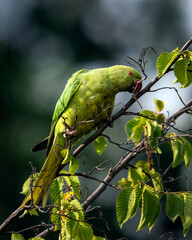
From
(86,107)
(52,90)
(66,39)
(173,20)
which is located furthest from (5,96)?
(173,20)

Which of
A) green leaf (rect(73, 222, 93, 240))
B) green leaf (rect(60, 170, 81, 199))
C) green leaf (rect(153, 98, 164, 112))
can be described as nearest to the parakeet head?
green leaf (rect(153, 98, 164, 112))

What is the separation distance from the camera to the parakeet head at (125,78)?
3.46m

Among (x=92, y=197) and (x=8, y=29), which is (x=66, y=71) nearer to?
(x=8, y=29)

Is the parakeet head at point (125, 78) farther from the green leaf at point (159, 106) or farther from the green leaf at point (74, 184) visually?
the green leaf at point (74, 184)

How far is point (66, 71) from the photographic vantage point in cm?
1088

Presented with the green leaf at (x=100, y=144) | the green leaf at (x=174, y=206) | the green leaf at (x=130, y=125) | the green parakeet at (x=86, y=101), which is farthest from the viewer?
the green parakeet at (x=86, y=101)

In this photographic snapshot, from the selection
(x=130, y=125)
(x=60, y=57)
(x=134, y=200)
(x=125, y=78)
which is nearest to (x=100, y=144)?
(x=130, y=125)

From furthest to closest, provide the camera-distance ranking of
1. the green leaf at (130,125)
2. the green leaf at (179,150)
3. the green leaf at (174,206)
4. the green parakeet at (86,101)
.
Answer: the green parakeet at (86,101) < the green leaf at (130,125) < the green leaf at (179,150) < the green leaf at (174,206)

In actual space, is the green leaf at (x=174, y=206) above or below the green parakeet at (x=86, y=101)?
below

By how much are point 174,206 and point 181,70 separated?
846mm

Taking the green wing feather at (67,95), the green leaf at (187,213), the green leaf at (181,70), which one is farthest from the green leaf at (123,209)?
the green wing feather at (67,95)

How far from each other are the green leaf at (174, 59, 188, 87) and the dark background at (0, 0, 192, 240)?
1.99m

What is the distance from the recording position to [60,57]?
39.7 feet

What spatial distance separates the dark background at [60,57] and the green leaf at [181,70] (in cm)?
199
